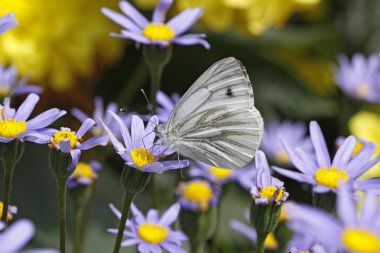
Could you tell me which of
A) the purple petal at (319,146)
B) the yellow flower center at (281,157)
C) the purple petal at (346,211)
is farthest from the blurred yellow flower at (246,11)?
the purple petal at (346,211)

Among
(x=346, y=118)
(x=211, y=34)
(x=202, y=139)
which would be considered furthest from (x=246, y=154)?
(x=211, y=34)

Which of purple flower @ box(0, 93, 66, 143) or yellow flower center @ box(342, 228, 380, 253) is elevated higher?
yellow flower center @ box(342, 228, 380, 253)

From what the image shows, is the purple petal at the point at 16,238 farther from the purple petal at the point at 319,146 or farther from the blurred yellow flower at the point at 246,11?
the blurred yellow flower at the point at 246,11

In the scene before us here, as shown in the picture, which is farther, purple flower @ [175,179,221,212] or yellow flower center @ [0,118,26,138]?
purple flower @ [175,179,221,212]

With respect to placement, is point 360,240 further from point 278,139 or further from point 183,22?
point 278,139

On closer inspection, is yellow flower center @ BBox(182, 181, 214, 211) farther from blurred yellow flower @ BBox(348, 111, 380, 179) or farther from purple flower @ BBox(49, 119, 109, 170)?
blurred yellow flower @ BBox(348, 111, 380, 179)

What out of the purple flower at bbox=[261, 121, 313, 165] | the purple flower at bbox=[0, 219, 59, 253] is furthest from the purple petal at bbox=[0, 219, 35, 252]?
the purple flower at bbox=[261, 121, 313, 165]
